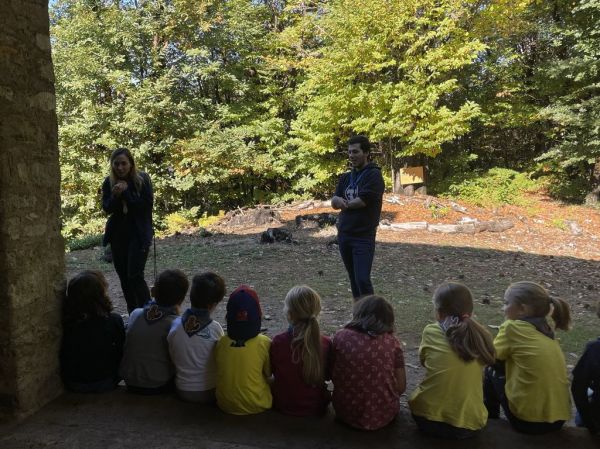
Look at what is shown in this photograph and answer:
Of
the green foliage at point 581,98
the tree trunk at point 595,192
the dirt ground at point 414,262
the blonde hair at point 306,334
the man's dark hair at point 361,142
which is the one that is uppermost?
the green foliage at point 581,98

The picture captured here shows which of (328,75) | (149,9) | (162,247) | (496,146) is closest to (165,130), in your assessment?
(149,9)

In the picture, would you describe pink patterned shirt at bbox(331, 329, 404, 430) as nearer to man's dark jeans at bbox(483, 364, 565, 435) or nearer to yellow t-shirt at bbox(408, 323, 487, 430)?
yellow t-shirt at bbox(408, 323, 487, 430)

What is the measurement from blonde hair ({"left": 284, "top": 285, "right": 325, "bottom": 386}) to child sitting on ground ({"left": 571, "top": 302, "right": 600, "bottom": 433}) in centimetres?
129

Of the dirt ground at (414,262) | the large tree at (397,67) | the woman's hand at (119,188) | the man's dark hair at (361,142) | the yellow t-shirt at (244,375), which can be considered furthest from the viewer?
the large tree at (397,67)

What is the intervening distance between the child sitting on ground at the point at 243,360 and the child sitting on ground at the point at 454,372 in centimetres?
85

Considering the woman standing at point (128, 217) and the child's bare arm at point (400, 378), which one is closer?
the child's bare arm at point (400, 378)

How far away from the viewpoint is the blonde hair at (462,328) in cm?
241

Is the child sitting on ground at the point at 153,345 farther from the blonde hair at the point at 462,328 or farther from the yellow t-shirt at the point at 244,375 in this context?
the blonde hair at the point at 462,328

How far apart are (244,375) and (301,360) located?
350 millimetres

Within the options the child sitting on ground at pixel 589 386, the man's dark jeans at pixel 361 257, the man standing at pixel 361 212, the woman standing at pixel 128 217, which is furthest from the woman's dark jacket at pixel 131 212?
the child sitting on ground at pixel 589 386

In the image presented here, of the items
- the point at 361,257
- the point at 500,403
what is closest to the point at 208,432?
the point at 500,403

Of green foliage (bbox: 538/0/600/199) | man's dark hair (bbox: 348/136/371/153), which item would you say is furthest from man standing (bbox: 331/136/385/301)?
green foliage (bbox: 538/0/600/199)

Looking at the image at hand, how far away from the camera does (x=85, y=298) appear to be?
2912 mm

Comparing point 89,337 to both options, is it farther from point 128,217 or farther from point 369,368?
point 369,368
